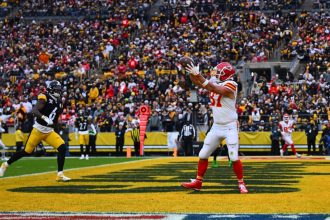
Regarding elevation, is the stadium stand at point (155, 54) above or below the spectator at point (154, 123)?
above

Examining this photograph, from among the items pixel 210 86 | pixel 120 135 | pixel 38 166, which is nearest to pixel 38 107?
pixel 210 86

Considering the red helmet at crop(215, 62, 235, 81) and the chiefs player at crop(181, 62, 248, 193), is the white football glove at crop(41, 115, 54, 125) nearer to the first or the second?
the chiefs player at crop(181, 62, 248, 193)

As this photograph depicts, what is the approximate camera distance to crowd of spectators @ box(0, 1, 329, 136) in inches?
1196

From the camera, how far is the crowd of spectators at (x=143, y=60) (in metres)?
30.4

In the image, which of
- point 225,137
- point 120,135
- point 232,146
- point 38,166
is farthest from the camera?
point 120,135

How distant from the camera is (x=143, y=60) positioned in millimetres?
36750

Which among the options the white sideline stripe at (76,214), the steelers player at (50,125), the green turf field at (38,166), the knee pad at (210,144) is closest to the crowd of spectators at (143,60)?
the green turf field at (38,166)

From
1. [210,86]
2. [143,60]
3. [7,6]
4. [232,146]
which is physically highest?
[7,6]

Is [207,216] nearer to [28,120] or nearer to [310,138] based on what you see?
[310,138]

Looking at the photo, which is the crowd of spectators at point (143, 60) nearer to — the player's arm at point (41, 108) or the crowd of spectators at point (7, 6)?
the crowd of spectators at point (7, 6)

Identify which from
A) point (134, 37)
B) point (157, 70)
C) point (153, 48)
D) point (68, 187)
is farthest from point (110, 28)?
point (68, 187)

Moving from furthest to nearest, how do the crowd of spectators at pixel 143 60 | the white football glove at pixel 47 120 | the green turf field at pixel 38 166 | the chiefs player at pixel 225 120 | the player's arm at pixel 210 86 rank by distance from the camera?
1. the crowd of spectators at pixel 143 60
2. the green turf field at pixel 38 166
3. the white football glove at pixel 47 120
4. the chiefs player at pixel 225 120
5. the player's arm at pixel 210 86

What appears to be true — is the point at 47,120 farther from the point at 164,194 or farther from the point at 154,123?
the point at 154,123

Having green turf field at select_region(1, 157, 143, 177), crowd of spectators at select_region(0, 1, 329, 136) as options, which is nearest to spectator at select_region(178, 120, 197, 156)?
crowd of spectators at select_region(0, 1, 329, 136)
